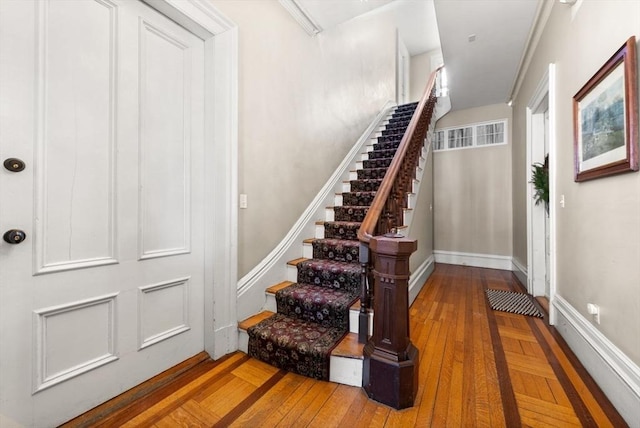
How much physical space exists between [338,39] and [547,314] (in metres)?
3.95

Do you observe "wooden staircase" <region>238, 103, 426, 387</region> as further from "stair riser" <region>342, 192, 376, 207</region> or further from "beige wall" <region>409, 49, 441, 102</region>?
"beige wall" <region>409, 49, 441, 102</region>

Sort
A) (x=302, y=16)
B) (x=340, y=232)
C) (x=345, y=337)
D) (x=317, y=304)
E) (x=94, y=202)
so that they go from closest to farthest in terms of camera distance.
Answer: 1. (x=94, y=202)
2. (x=345, y=337)
3. (x=317, y=304)
4. (x=302, y=16)
5. (x=340, y=232)

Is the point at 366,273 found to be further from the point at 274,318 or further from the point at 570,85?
the point at 570,85

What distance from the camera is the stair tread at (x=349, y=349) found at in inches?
63.0

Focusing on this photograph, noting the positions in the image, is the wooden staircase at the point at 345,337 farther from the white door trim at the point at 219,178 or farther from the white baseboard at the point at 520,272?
the white baseboard at the point at 520,272

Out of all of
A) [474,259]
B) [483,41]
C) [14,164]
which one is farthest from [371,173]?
[14,164]

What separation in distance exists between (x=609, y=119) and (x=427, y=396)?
1.85 m

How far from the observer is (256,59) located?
220 cm

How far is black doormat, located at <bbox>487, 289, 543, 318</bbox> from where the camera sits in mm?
2695

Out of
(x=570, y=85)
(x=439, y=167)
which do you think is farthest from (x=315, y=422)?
(x=439, y=167)

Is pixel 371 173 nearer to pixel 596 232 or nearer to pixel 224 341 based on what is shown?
pixel 596 232

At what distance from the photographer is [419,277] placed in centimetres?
335

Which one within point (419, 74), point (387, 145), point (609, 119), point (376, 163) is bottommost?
point (609, 119)

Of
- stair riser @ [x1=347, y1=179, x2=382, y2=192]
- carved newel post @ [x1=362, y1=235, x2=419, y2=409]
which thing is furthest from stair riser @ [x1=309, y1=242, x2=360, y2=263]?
stair riser @ [x1=347, y1=179, x2=382, y2=192]
